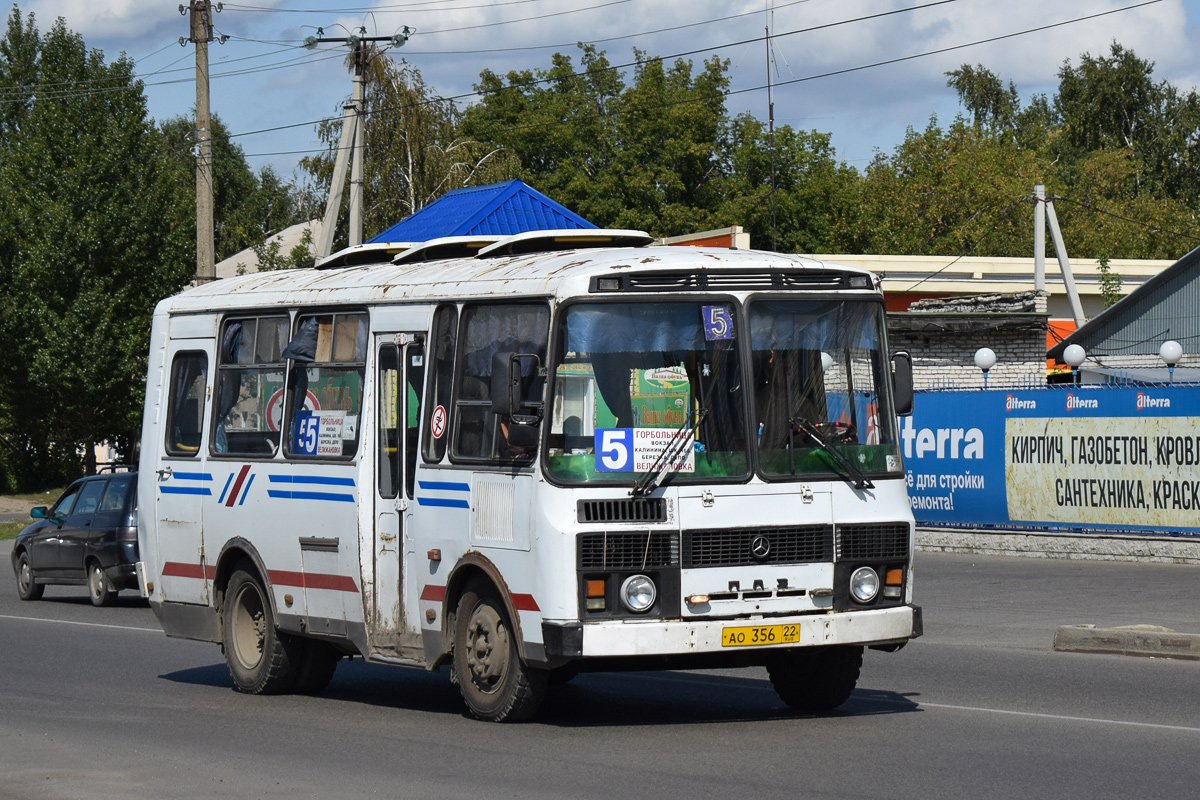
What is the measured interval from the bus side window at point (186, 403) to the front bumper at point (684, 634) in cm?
472

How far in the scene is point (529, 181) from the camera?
74.6 metres

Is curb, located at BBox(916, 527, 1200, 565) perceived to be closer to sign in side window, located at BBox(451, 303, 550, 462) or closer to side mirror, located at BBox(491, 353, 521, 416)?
sign in side window, located at BBox(451, 303, 550, 462)

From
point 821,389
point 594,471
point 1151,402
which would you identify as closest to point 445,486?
point 594,471

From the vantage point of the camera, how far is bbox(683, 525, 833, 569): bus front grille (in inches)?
367

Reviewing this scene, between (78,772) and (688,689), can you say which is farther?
(688,689)

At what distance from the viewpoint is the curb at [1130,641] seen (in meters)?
13.6

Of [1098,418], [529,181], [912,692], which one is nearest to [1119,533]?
[1098,418]

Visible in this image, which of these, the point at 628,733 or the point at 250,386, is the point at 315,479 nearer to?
the point at 250,386

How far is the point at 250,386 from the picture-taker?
487 inches

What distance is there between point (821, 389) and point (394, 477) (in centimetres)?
282

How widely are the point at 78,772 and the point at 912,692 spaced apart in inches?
220

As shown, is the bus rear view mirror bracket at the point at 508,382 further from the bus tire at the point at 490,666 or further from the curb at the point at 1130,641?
the curb at the point at 1130,641

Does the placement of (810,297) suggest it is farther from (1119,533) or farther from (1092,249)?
(1092,249)

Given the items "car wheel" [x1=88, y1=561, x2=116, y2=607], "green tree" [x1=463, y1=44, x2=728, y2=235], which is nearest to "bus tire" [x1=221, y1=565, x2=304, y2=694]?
"car wheel" [x1=88, y1=561, x2=116, y2=607]
